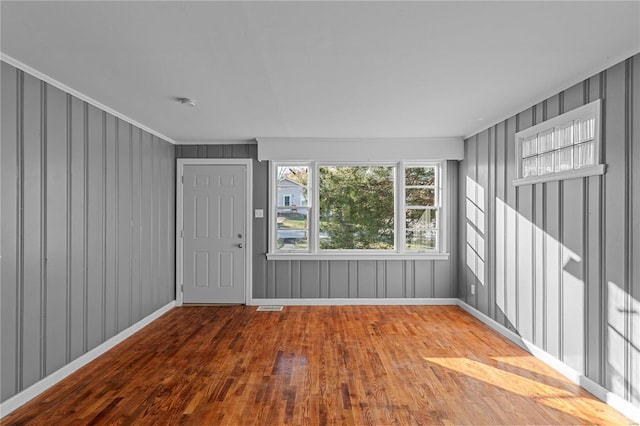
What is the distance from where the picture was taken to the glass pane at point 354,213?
18.4ft

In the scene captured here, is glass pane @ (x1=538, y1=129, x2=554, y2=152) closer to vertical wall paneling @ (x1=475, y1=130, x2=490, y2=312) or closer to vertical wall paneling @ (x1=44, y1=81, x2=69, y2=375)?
vertical wall paneling @ (x1=475, y1=130, x2=490, y2=312)

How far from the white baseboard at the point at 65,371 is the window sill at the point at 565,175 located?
4504 mm

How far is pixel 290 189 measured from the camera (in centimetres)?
560

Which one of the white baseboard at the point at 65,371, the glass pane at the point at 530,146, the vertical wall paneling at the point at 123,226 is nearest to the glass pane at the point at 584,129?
the glass pane at the point at 530,146

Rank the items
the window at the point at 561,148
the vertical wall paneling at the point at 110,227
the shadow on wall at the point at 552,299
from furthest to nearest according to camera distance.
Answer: the vertical wall paneling at the point at 110,227, the window at the point at 561,148, the shadow on wall at the point at 552,299

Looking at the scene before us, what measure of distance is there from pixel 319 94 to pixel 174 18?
1.53 metres


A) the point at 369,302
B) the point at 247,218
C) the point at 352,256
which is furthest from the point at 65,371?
the point at 369,302

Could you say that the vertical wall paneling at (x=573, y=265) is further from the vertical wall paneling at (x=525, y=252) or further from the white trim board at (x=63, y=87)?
the white trim board at (x=63, y=87)

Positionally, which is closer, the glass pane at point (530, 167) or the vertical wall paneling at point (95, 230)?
the vertical wall paneling at point (95, 230)

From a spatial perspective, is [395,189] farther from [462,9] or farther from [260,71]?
[462,9]

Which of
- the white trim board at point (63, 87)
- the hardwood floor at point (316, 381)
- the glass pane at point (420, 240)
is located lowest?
the hardwood floor at point (316, 381)

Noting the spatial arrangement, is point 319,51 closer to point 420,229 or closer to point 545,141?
point 545,141

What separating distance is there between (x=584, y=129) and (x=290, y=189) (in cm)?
374

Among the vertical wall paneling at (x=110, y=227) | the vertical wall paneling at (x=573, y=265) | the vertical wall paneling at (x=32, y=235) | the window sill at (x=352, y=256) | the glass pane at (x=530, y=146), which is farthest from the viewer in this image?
the window sill at (x=352, y=256)
